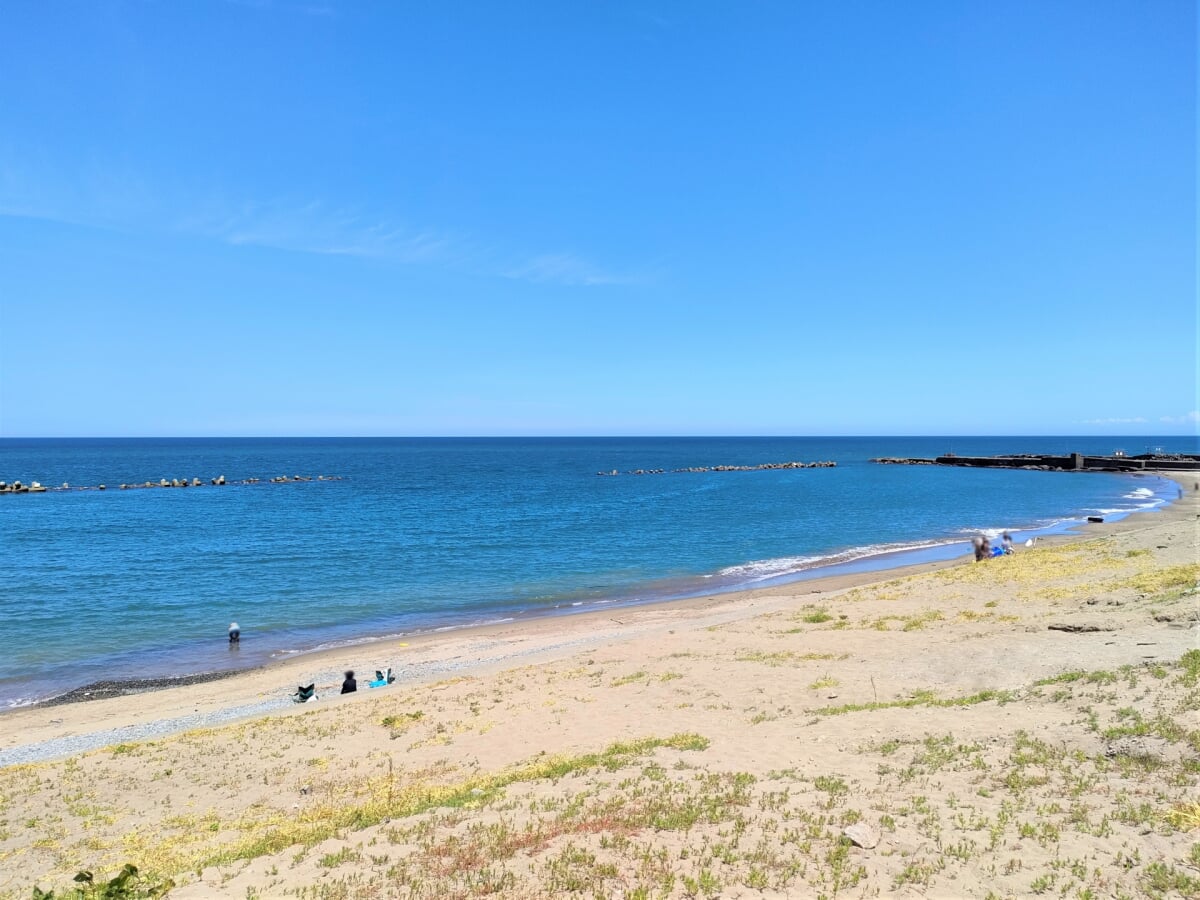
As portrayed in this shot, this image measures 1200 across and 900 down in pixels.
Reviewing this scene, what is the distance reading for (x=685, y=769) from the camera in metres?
11.3

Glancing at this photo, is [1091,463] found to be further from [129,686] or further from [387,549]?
[129,686]

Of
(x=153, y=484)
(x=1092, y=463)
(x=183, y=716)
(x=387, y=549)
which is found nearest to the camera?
(x=183, y=716)

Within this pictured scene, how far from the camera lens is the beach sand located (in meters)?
8.05

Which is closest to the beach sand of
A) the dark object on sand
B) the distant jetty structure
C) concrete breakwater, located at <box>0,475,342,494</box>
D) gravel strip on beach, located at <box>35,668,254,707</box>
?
the dark object on sand

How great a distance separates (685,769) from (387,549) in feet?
128

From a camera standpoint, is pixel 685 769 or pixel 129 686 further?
pixel 129 686

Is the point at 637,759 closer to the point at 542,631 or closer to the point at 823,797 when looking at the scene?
the point at 823,797

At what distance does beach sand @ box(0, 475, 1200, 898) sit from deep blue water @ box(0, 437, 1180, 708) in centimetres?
773

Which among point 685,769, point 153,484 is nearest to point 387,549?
point 685,769

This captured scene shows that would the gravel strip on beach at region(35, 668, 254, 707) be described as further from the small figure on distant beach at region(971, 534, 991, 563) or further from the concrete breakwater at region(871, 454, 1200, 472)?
the concrete breakwater at region(871, 454, 1200, 472)

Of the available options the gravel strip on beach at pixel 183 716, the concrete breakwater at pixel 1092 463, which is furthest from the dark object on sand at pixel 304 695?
the concrete breakwater at pixel 1092 463

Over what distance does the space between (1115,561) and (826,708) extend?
2074 cm

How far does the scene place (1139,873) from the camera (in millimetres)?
7379

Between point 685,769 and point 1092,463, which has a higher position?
point 1092,463
